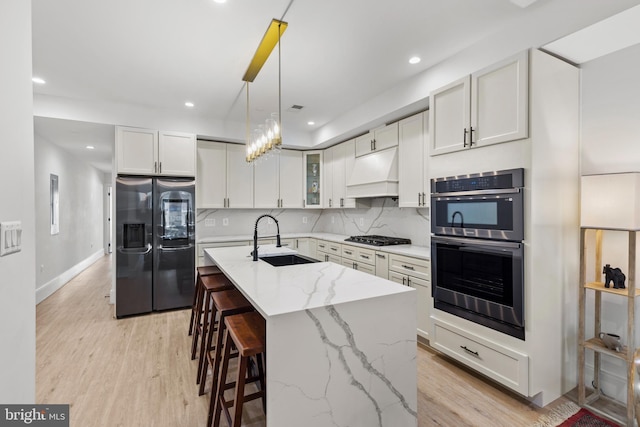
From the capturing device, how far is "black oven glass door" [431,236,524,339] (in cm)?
206

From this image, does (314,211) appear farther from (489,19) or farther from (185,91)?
(489,19)

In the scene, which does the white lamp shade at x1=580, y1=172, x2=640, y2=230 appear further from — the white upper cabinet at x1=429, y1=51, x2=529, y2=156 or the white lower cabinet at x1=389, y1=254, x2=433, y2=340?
the white lower cabinet at x1=389, y1=254, x2=433, y2=340

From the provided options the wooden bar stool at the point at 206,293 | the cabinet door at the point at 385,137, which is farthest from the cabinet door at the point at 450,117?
the wooden bar stool at the point at 206,293

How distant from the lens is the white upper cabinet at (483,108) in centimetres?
203

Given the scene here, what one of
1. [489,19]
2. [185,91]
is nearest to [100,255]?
[185,91]

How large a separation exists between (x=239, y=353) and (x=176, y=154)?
130 inches

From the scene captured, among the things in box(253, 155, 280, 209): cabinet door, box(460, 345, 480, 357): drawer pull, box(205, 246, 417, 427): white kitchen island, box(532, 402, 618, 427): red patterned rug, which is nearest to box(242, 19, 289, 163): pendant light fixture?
box(205, 246, 417, 427): white kitchen island

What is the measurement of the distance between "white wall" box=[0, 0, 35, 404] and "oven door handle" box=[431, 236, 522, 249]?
254cm

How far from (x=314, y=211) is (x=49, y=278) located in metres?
Answer: 4.39

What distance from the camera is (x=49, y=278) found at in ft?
15.8

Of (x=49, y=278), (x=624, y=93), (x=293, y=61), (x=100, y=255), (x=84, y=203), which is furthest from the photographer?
(x=100, y=255)

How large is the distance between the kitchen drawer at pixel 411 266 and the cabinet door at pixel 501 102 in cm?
120

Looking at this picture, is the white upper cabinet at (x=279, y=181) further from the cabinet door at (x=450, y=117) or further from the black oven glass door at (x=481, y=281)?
the black oven glass door at (x=481, y=281)

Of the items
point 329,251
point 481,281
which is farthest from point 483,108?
point 329,251
